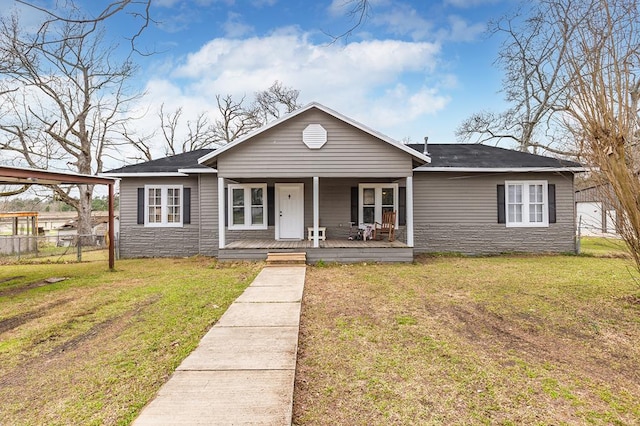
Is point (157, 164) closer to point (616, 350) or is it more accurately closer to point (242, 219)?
point (242, 219)

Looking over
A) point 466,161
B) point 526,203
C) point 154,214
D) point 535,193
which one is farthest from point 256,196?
point 535,193

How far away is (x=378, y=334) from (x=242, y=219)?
8.20 meters

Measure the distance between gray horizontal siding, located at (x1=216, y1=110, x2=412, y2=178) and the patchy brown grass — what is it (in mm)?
3857

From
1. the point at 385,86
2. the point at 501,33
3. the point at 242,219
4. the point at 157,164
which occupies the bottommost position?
the point at 242,219

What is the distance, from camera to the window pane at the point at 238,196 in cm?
1146

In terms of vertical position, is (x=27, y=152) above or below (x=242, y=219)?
above

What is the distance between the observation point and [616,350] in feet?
12.1

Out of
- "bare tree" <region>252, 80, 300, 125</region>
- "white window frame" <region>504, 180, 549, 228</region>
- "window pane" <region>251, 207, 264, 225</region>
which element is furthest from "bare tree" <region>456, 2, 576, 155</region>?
"window pane" <region>251, 207, 264, 225</region>

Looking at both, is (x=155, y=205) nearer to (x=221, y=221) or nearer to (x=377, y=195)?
(x=221, y=221)

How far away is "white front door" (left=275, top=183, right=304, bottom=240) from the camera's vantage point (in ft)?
37.6

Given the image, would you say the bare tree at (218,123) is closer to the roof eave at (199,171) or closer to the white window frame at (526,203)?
the roof eave at (199,171)

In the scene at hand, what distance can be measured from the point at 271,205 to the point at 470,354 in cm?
862

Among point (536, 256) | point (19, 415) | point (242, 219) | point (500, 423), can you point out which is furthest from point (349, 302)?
Answer: point (536, 256)

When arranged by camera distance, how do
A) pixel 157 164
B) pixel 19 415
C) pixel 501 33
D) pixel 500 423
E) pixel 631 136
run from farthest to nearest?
pixel 501 33 → pixel 157 164 → pixel 631 136 → pixel 19 415 → pixel 500 423
